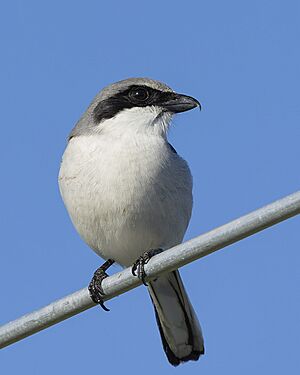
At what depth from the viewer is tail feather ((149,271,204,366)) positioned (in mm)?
6969

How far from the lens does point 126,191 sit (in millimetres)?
6398

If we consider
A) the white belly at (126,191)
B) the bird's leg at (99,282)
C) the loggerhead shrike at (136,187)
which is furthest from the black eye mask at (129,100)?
the bird's leg at (99,282)

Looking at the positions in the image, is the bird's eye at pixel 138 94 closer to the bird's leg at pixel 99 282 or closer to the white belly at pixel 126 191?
the white belly at pixel 126 191

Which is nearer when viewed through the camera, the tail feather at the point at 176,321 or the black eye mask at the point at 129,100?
the tail feather at the point at 176,321

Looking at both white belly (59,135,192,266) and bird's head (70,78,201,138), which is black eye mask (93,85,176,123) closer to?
bird's head (70,78,201,138)

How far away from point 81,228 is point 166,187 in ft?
2.63

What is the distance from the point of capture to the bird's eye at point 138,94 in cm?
719

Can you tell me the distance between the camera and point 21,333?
415 centimetres

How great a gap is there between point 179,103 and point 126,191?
1219 mm

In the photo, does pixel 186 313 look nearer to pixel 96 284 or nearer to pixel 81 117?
pixel 96 284

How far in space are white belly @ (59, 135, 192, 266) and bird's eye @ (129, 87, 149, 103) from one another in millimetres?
517

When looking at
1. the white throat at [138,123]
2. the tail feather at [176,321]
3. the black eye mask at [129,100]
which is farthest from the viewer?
the black eye mask at [129,100]

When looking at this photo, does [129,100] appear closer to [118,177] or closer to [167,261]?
[118,177]

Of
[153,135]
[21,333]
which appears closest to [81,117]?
[153,135]
